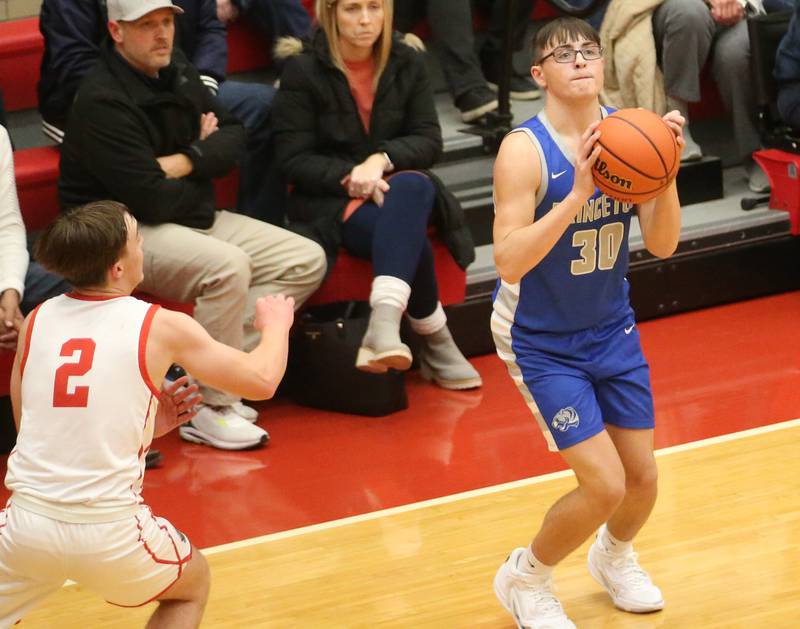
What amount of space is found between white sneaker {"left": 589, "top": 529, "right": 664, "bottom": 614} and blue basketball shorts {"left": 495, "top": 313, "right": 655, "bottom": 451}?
414mm

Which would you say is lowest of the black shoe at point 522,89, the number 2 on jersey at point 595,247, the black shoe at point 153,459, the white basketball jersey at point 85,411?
the black shoe at point 153,459

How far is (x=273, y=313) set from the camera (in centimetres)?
311

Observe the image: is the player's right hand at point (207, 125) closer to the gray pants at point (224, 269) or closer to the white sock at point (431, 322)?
the gray pants at point (224, 269)

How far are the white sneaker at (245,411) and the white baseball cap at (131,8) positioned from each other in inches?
59.0

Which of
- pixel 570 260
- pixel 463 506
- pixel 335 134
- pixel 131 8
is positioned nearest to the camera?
pixel 570 260

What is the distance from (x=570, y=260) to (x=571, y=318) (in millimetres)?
151

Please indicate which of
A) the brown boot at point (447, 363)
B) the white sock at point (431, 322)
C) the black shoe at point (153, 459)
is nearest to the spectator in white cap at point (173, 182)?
the black shoe at point (153, 459)

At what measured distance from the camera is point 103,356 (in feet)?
9.48

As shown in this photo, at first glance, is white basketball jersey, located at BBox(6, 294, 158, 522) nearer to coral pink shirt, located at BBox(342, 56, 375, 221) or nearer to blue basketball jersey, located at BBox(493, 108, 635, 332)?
blue basketball jersey, located at BBox(493, 108, 635, 332)

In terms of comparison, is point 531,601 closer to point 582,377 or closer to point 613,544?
point 613,544

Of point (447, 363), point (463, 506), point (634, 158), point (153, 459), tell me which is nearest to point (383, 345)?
point (447, 363)

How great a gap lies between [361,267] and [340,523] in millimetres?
1392

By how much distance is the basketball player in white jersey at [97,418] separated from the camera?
2869 mm

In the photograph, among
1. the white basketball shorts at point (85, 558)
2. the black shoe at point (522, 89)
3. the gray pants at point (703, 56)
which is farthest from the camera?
the black shoe at point (522, 89)
